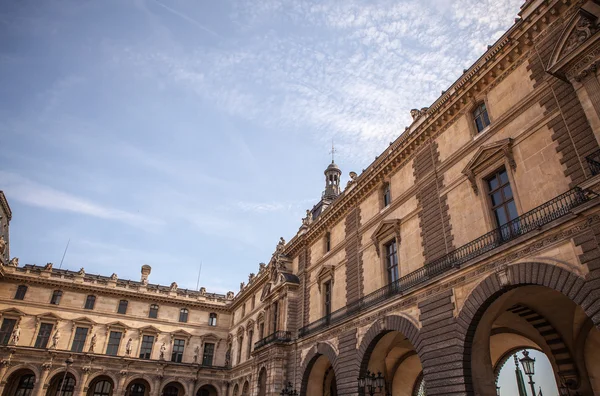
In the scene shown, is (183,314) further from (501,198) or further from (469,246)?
(501,198)

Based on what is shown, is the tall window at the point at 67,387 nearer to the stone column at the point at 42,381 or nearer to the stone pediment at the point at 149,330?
the stone column at the point at 42,381

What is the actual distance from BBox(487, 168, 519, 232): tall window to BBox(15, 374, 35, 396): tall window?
4347 cm

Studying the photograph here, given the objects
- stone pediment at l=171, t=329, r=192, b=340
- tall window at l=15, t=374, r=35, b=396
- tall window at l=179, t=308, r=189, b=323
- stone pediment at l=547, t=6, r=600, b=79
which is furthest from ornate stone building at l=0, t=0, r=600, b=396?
tall window at l=15, t=374, r=35, b=396

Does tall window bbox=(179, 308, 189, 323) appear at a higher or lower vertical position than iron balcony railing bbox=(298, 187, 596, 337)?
higher

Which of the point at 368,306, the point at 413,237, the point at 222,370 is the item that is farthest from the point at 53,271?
the point at 413,237

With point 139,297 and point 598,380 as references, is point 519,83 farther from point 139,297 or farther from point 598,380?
point 139,297

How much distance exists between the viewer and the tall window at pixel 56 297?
1665 inches

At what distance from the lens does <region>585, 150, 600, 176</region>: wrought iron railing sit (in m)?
11.3

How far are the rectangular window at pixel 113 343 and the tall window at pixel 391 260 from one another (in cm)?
3301

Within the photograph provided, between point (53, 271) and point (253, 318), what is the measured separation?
22.0 m

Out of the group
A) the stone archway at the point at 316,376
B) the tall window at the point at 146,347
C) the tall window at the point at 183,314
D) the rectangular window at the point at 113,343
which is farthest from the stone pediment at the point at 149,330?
the stone archway at the point at 316,376

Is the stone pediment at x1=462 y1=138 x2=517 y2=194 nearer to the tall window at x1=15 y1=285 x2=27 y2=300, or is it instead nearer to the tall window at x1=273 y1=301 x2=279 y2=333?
the tall window at x1=273 y1=301 x2=279 y2=333

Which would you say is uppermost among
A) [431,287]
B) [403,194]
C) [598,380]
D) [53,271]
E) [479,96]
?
[53,271]

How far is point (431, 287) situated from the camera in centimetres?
1691
